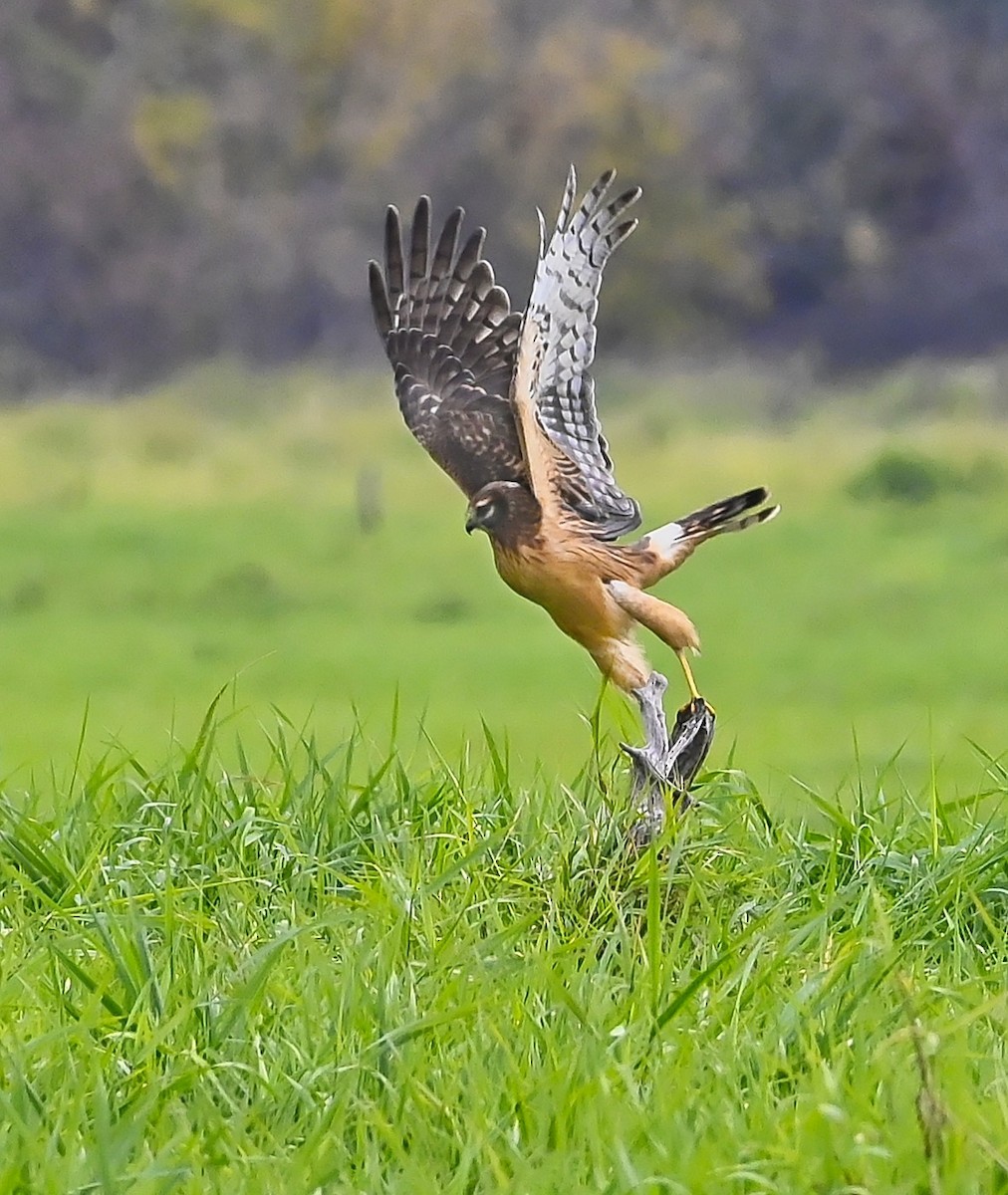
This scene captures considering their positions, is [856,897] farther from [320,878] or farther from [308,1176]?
[308,1176]

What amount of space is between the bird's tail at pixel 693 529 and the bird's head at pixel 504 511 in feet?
0.68

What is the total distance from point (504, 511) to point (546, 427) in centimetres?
24

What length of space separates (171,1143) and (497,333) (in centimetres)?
169

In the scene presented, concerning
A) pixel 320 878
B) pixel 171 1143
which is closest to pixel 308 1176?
pixel 171 1143

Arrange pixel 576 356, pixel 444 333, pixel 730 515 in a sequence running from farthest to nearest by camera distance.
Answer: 1. pixel 444 333
2. pixel 576 356
3. pixel 730 515

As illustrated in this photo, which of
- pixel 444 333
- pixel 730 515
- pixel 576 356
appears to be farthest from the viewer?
pixel 444 333

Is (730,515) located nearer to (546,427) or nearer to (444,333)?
(546,427)

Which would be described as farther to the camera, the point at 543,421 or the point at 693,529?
the point at 543,421

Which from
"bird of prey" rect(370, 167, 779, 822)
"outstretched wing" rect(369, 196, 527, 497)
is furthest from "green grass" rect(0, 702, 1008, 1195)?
"outstretched wing" rect(369, 196, 527, 497)

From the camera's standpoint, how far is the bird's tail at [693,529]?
3113 millimetres

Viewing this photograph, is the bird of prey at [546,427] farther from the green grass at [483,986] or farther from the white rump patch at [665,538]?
the green grass at [483,986]

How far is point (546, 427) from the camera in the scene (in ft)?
10.8

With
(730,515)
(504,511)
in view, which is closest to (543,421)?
(504,511)

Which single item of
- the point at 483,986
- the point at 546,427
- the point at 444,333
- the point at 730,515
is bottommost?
the point at 483,986
